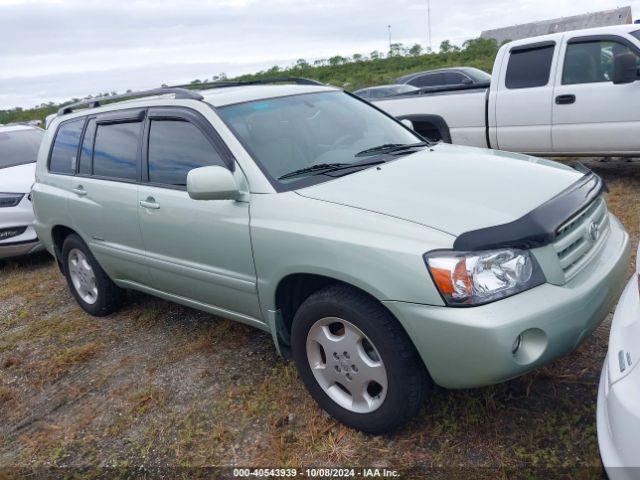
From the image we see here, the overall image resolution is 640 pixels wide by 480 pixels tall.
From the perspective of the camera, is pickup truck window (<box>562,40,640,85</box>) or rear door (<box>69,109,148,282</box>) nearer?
rear door (<box>69,109,148,282</box>)

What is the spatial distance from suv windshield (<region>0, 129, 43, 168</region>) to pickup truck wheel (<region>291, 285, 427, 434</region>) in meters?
6.13

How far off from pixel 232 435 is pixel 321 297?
93 centimetres

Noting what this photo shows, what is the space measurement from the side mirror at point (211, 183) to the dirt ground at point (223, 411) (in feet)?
3.83

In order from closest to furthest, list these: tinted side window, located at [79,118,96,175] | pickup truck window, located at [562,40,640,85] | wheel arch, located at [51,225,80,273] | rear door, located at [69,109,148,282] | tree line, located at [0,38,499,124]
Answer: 1. rear door, located at [69,109,148,282]
2. tinted side window, located at [79,118,96,175]
3. wheel arch, located at [51,225,80,273]
4. pickup truck window, located at [562,40,640,85]
5. tree line, located at [0,38,499,124]

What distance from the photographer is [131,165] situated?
12.8 feet

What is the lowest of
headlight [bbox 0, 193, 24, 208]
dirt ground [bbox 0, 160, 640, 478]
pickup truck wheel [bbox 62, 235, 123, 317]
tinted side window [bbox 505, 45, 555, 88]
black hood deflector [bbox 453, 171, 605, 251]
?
dirt ground [bbox 0, 160, 640, 478]

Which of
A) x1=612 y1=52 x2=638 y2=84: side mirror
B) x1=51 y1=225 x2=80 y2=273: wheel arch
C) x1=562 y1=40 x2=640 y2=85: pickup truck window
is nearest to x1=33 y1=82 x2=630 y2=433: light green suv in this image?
x1=51 y1=225 x2=80 y2=273: wheel arch

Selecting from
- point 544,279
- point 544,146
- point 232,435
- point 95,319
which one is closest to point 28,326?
point 95,319

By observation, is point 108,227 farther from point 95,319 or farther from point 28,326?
point 28,326

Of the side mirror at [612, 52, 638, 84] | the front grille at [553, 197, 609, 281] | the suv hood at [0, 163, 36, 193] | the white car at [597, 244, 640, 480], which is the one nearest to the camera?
the white car at [597, 244, 640, 480]

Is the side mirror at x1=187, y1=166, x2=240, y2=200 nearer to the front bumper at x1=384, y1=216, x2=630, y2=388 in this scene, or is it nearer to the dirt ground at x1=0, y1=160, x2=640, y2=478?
the front bumper at x1=384, y1=216, x2=630, y2=388

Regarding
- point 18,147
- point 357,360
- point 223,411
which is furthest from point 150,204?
point 18,147

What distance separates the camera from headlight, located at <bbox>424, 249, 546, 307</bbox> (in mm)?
2309

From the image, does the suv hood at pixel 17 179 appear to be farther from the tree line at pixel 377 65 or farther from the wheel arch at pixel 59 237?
the tree line at pixel 377 65
